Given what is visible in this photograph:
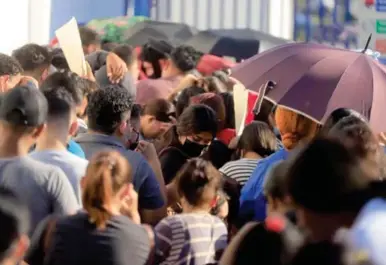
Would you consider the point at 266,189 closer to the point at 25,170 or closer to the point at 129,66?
the point at 25,170

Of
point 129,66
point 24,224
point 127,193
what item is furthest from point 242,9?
point 24,224

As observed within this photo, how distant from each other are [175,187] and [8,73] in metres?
1.64

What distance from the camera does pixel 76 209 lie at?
4922 millimetres

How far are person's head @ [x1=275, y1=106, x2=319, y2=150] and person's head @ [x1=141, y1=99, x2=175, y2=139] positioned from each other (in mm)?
1756

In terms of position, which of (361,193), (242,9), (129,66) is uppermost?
(361,193)

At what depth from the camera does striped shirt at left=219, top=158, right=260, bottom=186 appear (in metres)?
6.16

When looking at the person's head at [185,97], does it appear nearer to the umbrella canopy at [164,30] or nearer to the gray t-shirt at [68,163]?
the gray t-shirt at [68,163]

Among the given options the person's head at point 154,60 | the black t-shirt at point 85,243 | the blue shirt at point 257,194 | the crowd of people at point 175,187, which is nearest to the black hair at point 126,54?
the person's head at point 154,60

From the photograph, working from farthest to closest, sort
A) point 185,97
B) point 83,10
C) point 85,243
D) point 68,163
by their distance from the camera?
point 83,10 → point 185,97 → point 68,163 → point 85,243

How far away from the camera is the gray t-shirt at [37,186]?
192 inches

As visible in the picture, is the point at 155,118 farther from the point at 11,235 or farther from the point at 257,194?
the point at 11,235

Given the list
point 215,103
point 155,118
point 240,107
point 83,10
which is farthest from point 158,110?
point 83,10

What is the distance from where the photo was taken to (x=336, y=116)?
17.5 ft

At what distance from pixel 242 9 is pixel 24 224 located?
1597cm
